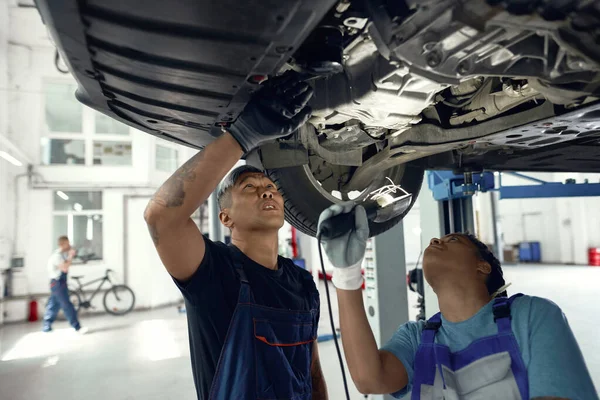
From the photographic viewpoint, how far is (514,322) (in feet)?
3.57

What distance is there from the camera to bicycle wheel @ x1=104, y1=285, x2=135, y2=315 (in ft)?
21.9

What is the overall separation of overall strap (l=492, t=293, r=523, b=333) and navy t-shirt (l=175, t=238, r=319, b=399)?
53cm

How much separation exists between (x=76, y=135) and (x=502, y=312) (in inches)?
285

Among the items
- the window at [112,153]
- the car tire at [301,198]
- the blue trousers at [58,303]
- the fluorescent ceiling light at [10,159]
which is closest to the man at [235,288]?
the car tire at [301,198]

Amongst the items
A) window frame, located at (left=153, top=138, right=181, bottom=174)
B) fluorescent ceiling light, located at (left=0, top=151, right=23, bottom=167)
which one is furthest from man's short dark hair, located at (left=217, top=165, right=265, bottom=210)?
window frame, located at (left=153, top=138, right=181, bottom=174)

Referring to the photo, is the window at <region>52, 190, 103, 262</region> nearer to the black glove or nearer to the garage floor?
the garage floor

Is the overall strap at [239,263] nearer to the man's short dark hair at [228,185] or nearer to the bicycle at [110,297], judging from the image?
the man's short dark hair at [228,185]

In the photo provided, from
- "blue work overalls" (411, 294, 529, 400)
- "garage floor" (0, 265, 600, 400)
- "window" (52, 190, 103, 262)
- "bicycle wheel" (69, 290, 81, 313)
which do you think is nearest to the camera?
"blue work overalls" (411, 294, 529, 400)

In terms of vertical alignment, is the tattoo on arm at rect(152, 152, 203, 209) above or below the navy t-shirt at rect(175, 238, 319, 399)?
above

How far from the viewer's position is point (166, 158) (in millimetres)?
7727

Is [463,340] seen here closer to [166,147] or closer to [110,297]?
[110,297]

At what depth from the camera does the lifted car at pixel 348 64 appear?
67 cm

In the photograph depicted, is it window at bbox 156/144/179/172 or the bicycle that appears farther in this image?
window at bbox 156/144/179/172

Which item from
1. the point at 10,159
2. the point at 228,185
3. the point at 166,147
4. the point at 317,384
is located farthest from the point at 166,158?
the point at 317,384
